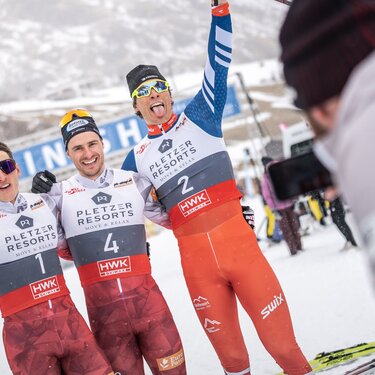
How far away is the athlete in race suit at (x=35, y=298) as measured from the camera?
329 cm

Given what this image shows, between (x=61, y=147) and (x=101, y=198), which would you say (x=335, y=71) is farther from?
(x=61, y=147)

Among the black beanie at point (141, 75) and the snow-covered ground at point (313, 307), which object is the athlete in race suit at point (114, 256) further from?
the snow-covered ground at point (313, 307)

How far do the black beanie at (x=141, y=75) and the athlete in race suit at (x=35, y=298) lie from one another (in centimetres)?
100

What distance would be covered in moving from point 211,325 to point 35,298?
108cm

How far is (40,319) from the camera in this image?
11.1 ft

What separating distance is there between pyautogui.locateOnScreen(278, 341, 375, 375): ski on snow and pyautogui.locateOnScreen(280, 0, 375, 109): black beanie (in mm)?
3464

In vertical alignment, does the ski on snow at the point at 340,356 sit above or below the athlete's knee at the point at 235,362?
below

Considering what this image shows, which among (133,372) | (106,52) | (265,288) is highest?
(106,52)

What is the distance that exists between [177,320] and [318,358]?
10.7 ft

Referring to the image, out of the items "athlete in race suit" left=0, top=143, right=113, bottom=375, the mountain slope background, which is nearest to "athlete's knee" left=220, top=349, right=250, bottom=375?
"athlete in race suit" left=0, top=143, right=113, bottom=375

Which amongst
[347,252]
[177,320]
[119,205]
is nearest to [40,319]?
[119,205]

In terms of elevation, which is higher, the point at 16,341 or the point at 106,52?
the point at 106,52

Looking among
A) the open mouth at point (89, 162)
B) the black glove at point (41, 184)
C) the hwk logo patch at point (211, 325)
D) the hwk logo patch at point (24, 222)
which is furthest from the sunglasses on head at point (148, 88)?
the hwk logo patch at point (211, 325)

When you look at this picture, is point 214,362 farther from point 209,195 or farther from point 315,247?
point 315,247
